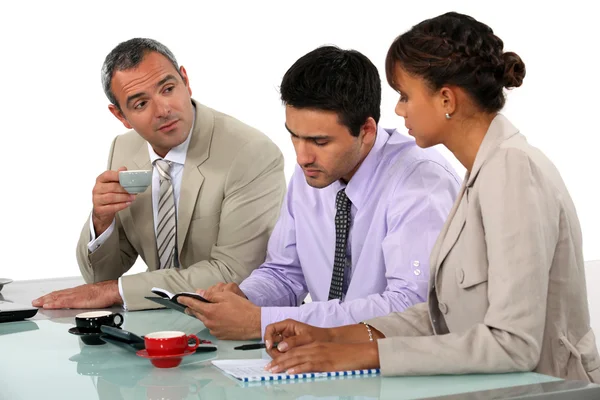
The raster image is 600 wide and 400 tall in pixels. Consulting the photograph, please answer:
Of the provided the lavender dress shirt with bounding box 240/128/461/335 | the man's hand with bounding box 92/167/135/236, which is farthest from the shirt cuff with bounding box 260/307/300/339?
the man's hand with bounding box 92/167/135/236

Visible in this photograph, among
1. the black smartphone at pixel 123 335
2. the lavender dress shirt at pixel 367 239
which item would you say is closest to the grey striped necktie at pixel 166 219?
the lavender dress shirt at pixel 367 239

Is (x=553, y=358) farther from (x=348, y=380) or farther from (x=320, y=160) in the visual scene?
(x=320, y=160)

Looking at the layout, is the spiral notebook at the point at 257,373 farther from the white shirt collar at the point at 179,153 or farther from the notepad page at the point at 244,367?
the white shirt collar at the point at 179,153

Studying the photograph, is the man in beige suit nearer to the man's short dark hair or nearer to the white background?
the man's short dark hair

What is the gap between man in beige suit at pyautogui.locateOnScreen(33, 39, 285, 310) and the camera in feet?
10.1

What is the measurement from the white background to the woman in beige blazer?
368cm

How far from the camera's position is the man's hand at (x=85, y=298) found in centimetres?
272

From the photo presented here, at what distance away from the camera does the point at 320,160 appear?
248cm

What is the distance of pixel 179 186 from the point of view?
3219 mm

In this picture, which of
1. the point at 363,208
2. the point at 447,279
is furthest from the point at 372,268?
the point at 447,279

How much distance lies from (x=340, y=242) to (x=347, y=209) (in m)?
0.10

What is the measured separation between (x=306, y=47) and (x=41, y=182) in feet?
7.07

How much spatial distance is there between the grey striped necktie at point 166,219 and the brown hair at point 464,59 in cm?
144

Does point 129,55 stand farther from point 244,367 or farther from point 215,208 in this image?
point 244,367
